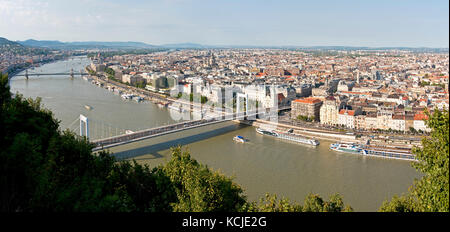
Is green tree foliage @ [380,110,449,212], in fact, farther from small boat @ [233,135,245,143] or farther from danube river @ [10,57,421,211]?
small boat @ [233,135,245,143]

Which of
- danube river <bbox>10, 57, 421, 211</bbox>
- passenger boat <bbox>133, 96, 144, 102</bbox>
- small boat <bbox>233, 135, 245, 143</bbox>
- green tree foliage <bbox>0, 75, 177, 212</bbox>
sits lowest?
danube river <bbox>10, 57, 421, 211</bbox>

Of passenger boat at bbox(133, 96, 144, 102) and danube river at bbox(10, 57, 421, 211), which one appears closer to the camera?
danube river at bbox(10, 57, 421, 211)

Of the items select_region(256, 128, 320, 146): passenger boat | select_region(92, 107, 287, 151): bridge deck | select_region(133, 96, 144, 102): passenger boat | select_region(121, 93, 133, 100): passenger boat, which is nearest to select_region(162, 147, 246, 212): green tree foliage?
select_region(92, 107, 287, 151): bridge deck

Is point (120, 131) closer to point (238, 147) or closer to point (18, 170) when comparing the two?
point (238, 147)

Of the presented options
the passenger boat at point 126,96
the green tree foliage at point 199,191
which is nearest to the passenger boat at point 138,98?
the passenger boat at point 126,96

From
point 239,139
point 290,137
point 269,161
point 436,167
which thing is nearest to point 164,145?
point 239,139

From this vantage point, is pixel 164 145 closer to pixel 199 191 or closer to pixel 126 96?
pixel 199 191
